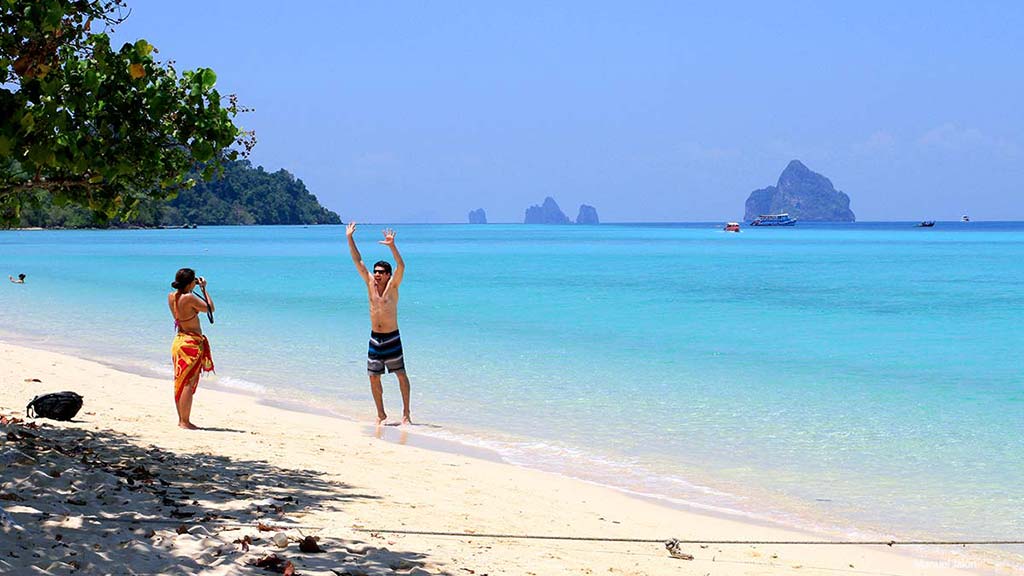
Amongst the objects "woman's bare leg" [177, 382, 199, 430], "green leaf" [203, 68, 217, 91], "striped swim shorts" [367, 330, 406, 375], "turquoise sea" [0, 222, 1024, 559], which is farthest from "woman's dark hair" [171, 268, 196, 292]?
"green leaf" [203, 68, 217, 91]

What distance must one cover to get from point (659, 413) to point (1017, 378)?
7091 mm

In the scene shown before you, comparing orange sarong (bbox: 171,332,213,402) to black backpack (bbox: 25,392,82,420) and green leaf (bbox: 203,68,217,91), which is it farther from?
green leaf (bbox: 203,68,217,91)

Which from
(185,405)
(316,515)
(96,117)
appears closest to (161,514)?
(316,515)

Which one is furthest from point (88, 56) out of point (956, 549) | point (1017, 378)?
point (1017, 378)

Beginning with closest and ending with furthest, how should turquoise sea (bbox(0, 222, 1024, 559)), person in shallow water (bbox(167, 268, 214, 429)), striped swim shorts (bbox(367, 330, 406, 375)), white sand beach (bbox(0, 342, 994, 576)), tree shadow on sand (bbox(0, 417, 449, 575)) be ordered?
tree shadow on sand (bbox(0, 417, 449, 575)) < white sand beach (bbox(0, 342, 994, 576)) < turquoise sea (bbox(0, 222, 1024, 559)) < person in shallow water (bbox(167, 268, 214, 429)) < striped swim shorts (bbox(367, 330, 406, 375))

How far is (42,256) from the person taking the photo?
6109cm

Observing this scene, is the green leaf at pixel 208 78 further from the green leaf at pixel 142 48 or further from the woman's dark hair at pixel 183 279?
the woman's dark hair at pixel 183 279

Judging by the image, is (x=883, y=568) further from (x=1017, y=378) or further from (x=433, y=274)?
(x=433, y=274)

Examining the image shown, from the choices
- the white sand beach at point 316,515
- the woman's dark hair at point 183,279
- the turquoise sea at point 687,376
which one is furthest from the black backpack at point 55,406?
the turquoise sea at point 687,376

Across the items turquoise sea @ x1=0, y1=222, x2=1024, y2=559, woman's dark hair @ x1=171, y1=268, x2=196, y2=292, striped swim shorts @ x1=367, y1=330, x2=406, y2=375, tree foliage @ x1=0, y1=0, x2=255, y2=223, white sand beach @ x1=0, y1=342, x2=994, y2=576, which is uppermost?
tree foliage @ x1=0, y1=0, x2=255, y2=223

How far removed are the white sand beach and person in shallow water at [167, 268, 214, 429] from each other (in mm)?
334

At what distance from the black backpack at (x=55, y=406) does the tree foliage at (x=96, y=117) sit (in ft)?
6.74

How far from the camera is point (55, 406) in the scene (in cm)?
866

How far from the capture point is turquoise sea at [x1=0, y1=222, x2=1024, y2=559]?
8.70 m
